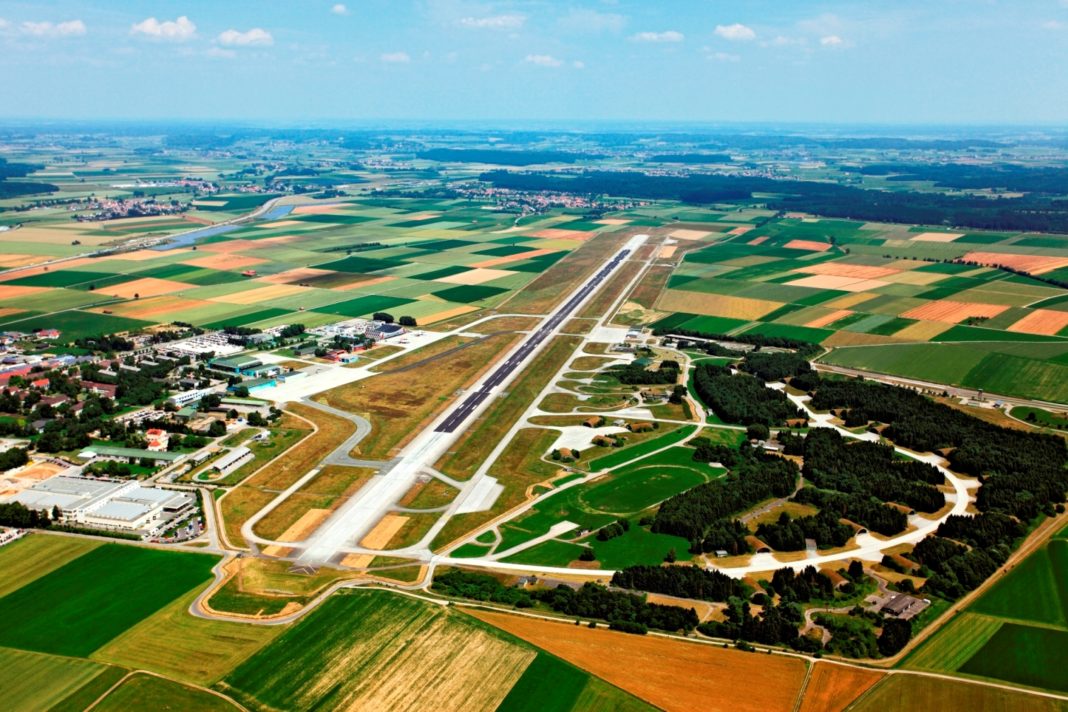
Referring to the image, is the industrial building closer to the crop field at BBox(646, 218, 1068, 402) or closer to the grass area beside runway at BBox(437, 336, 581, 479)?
the grass area beside runway at BBox(437, 336, 581, 479)

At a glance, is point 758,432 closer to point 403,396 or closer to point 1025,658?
point 1025,658

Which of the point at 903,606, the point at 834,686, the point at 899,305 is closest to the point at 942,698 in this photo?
the point at 834,686

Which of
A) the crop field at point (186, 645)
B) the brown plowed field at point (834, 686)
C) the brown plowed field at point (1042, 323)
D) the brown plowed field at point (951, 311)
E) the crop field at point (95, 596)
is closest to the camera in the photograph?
the brown plowed field at point (834, 686)

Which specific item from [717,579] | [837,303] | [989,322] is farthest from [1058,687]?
[837,303]

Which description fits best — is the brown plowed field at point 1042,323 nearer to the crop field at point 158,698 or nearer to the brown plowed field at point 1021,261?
the brown plowed field at point 1021,261

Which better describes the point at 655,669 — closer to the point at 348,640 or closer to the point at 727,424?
the point at 348,640

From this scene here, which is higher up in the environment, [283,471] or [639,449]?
[639,449]

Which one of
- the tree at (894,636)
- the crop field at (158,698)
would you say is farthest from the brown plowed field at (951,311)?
the crop field at (158,698)
